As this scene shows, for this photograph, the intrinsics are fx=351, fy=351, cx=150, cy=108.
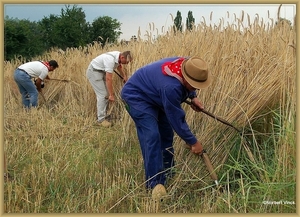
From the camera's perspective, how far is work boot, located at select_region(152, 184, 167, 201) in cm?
254

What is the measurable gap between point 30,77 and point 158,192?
4.40 metres

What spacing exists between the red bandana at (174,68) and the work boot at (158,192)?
2.67ft

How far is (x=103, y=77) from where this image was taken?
210 inches

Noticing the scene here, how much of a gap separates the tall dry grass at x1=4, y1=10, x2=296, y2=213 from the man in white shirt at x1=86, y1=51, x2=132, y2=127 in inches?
48.7

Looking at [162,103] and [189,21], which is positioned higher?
[189,21]

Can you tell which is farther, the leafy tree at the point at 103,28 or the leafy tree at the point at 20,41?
the leafy tree at the point at 103,28

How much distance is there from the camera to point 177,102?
246 cm

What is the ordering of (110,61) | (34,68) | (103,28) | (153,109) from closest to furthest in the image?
(153,109) < (110,61) < (34,68) < (103,28)

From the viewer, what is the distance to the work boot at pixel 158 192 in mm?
2537

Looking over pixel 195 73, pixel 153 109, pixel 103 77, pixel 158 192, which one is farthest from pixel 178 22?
pixel 158 192

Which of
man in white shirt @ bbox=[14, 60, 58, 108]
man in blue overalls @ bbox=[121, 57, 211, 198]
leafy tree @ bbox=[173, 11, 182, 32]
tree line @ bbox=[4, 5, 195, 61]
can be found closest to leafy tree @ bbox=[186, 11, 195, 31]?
leafy tree @ bbox=[173, 11, 182, 32]

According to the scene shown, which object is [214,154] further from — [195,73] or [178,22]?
[178,22]

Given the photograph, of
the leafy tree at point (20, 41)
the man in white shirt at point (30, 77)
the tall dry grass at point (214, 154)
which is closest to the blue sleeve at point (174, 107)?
the tall dry grass at point (214, 154)

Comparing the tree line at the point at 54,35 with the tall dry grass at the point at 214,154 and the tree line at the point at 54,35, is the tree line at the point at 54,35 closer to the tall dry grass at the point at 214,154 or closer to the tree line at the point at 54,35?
the tree line at the point at 54,35
